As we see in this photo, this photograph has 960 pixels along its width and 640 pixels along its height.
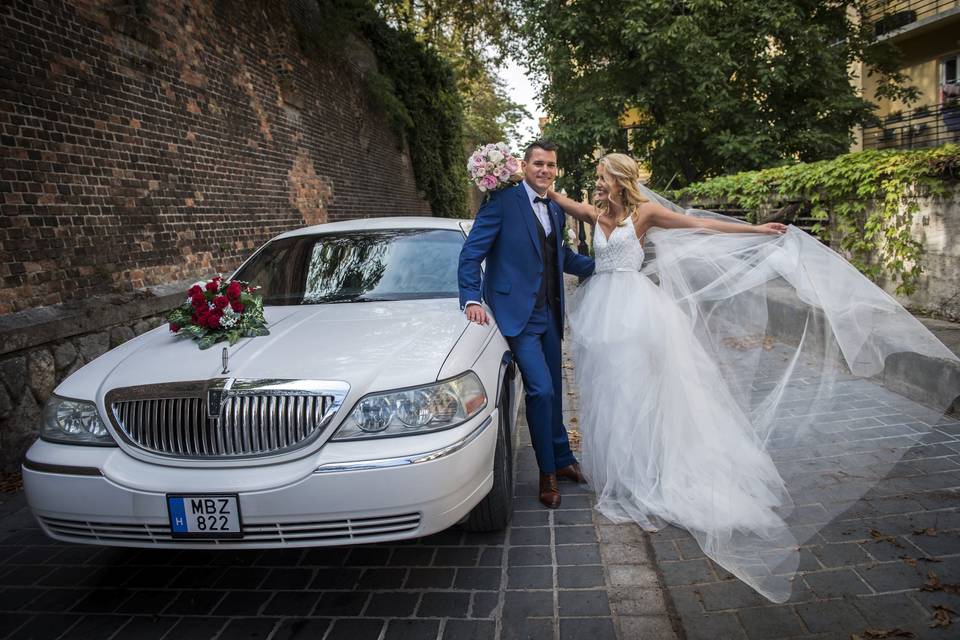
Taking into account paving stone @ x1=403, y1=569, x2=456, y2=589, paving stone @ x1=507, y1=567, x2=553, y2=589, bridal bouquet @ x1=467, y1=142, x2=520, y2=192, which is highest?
bridal bouquet @ x1=467, y1=142, x2=520, y2=192

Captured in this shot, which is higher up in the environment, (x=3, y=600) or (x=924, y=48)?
(x=924, y=48)

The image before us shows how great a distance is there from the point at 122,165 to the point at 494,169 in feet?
16.7

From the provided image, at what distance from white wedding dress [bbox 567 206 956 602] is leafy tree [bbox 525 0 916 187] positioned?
1026 cm

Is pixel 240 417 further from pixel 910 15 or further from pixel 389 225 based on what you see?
pixel 910 15

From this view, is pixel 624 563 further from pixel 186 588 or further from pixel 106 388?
pixel 106 388

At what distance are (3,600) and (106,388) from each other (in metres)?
1.18

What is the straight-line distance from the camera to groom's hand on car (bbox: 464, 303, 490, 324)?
3355 mm

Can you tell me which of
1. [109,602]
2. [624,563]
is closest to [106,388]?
[109,602]

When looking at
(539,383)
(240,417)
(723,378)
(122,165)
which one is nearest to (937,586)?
(723,378)

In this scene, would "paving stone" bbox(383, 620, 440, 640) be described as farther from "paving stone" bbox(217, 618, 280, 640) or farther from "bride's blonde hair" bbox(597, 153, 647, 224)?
"bride's blonde hair" bbox(597, 153, 647, 224)

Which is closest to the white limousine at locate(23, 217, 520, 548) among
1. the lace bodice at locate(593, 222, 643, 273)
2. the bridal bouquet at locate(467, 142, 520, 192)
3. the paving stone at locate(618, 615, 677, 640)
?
the paving stone at locate(618, 615, 677, 640)

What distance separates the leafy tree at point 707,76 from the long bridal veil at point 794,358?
397 inches

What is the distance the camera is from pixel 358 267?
13.4 ft

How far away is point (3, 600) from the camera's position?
2.95 meters
